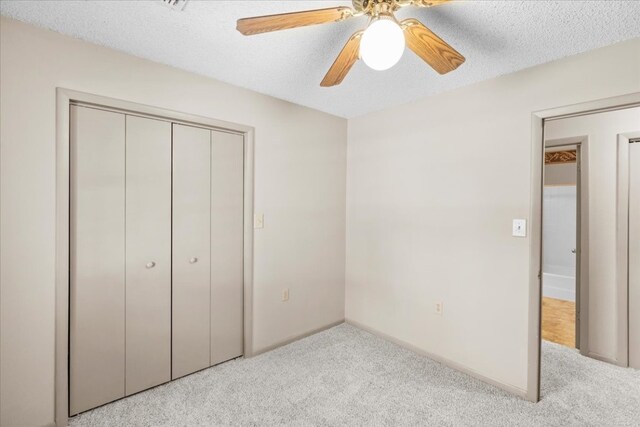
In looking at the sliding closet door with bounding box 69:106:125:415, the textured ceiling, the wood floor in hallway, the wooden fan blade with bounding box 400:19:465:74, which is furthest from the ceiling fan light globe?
the wood floor in hallway

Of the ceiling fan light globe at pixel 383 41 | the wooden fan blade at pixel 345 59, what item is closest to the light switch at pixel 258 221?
the wooden fan blade at pixel 345 59

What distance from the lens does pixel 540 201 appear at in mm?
2090

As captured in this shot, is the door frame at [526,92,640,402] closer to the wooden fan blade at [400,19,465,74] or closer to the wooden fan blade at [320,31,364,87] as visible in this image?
the wooden fan blade at [400,19,465,74]

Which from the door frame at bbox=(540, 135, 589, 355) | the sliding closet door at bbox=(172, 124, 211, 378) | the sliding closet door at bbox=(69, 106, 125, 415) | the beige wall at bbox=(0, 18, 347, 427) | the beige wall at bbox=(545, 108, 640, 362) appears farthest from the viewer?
the door frame at bbox=(540, 135, 589, 355)

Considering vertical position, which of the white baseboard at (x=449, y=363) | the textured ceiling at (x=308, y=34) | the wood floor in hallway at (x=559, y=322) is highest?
the textured ceiling at (x=308, y=34)

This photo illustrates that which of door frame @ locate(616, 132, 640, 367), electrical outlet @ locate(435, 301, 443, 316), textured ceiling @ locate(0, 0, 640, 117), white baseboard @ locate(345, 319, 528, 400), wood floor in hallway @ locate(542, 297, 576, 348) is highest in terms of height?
textured ceiling @ locate(0, 0, 640, 117)

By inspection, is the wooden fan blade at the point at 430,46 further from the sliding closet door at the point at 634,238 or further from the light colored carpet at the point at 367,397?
the sliding closet door at the point at 634,238

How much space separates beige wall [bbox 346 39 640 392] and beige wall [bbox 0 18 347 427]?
634 millimetres

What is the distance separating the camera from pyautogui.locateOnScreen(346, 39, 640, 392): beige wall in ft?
6.95

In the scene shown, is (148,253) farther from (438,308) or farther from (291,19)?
(438,308)

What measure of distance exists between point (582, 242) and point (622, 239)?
0.26 meters

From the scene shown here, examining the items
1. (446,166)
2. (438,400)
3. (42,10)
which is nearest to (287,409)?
(438,400)

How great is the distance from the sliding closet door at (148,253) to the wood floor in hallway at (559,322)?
11.9ft

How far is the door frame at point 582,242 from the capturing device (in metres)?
2.71
